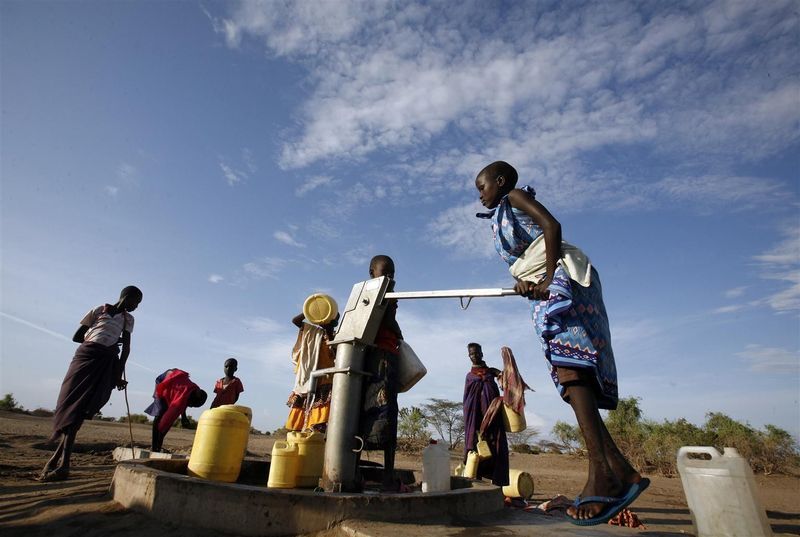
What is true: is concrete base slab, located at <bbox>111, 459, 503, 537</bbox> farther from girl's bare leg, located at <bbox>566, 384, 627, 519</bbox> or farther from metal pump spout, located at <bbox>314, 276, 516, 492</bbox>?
girl's bare leg, located at <bbox>566, 384, 627, 519</bbox>

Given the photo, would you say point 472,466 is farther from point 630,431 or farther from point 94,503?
point 630,431

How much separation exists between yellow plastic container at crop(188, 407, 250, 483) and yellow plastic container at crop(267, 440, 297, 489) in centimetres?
31

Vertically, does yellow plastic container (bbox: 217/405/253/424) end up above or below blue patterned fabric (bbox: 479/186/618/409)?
below

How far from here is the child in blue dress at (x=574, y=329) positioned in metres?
2.12

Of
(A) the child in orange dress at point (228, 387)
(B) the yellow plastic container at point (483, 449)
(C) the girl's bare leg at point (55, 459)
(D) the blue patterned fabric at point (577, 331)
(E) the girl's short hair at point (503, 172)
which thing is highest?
(E) the girl's short hair at point (503, 172)

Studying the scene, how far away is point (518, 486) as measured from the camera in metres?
6.16

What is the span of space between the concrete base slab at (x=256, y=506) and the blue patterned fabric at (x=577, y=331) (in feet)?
4.17

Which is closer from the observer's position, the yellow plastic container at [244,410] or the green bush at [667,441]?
the yellow plastic container at [244,410]

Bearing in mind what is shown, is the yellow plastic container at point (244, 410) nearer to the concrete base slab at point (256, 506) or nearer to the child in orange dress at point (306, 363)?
the concrete base slab at point (256, 506)

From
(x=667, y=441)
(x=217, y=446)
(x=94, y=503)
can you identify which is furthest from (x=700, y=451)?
(x=667, y=441)

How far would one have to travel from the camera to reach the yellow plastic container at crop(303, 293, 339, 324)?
4.55m

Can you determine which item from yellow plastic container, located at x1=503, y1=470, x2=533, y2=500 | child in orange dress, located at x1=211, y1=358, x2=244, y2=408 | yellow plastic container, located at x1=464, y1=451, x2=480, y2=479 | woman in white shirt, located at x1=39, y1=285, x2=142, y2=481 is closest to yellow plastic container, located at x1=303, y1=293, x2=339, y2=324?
woman in white shirt, located at x1=39, y1=285, x2=142, y2=481

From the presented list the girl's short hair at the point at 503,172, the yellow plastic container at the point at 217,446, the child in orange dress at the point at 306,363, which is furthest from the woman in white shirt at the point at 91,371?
the girl's short hair at the point at 503,172

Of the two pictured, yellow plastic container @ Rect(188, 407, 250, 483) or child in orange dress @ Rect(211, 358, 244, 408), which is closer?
yellow plastic container @ Rect(188, 407, 250, 483)
